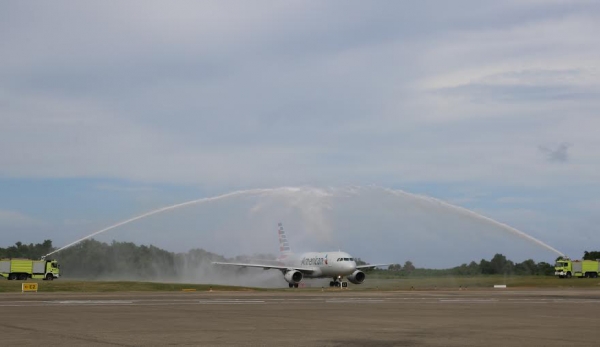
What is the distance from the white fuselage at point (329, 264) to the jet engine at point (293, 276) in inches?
80.2

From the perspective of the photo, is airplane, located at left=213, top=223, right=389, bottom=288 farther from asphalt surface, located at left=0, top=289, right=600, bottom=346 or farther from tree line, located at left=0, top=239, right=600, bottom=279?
asphalt surface, located at left=0, top=289, right=600, bottom=346

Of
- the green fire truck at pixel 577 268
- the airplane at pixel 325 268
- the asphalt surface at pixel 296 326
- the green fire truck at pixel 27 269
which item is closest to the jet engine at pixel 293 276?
the airplane at pixel 325 268

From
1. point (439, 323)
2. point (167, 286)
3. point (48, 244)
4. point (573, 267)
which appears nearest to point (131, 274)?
point (48, 244)

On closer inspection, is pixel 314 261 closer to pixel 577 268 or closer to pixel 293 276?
pixel 293 276

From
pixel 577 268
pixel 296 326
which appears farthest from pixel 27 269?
pixel 296 326

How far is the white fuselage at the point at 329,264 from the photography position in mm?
94188

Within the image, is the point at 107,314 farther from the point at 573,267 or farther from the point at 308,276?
the point at 573,267

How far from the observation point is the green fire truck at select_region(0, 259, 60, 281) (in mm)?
97000

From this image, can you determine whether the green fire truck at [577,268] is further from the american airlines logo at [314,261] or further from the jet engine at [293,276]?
the jet engine at [293,276]

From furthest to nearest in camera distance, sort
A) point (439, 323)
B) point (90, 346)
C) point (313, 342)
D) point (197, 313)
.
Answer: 1. point (197, 313)
2. point (439, 323)
3. point (313, 342)
4. point (90, 346)

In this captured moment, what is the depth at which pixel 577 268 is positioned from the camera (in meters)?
113

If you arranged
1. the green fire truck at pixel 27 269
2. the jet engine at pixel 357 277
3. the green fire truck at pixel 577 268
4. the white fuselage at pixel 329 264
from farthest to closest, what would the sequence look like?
the green fire truck at pixel 577 268 < the jet engine at pixel 357 277 < the green fire truck at pixel 27 269 < the white fuselage at pixel 329 264

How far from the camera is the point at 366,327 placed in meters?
25.1

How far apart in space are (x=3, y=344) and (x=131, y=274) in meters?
91.5
